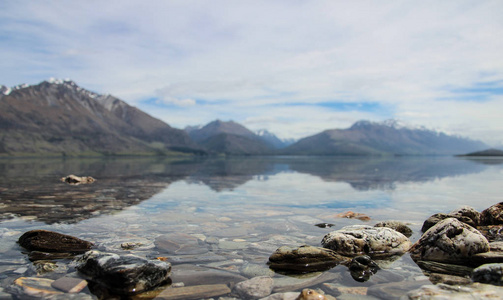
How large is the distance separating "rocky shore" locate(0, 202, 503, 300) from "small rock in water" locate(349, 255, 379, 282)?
0.04m

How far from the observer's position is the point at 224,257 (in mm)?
14258

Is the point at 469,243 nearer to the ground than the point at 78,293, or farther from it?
farther from it

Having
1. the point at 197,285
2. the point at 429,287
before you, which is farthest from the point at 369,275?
the point at 197,285

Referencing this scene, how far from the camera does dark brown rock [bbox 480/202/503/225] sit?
19859 millimetres

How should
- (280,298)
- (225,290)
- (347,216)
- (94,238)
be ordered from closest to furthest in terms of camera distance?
(280,298), (225,290), (94,238), (347,216)

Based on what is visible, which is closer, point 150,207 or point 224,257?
point 224,257

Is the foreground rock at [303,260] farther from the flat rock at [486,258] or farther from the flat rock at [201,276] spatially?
the flat rock at [486,258]

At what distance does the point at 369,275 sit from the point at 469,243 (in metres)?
4.75

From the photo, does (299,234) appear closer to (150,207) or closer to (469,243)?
(469,243)

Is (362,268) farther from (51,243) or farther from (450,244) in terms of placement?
(51,243)

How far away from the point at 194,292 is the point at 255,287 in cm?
190

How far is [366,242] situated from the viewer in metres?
15.8

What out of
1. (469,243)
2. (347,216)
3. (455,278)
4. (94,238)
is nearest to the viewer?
(455,278)

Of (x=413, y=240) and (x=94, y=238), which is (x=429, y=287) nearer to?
(x=413, y=240)
